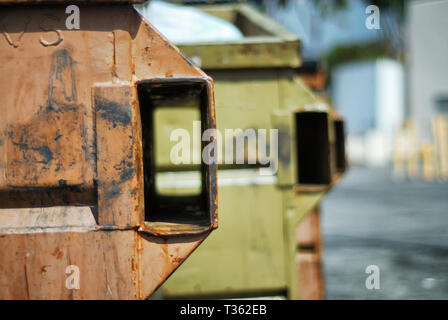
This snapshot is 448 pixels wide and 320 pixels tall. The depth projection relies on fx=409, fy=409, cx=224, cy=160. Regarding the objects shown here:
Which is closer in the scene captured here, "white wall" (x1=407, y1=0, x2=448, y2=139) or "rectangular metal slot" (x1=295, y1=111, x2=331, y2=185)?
"rectangular metal slot" (x1=295, y1=111, x2=331, y2=185)

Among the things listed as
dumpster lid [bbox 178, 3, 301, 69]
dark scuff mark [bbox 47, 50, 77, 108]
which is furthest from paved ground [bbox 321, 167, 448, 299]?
dark scuff mark [bbox 47, 50, 77, 108]

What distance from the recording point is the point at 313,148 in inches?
85.8

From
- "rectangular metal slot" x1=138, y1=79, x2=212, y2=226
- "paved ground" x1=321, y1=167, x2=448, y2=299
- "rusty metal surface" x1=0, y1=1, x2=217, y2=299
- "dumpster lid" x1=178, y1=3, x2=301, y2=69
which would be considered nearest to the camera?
"rusty metal surface" x1=0, y1=1, x2=217, y2=299

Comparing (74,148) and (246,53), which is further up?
(246,53)

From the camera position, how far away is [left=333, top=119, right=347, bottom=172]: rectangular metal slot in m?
2.29

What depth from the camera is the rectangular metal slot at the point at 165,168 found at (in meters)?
1.40

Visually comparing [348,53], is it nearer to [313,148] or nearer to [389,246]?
[389,246]

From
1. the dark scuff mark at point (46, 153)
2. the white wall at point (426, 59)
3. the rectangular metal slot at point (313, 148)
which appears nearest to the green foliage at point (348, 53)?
the white wall at point (426, 59)

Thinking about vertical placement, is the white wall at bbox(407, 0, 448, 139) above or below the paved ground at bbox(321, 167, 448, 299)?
above

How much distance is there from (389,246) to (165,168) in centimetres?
280

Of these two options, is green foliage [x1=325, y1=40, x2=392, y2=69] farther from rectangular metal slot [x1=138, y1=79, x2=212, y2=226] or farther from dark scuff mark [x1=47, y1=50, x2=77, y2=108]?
dark scuff mark [x1=47, y1=50, x2=77, y2=108]

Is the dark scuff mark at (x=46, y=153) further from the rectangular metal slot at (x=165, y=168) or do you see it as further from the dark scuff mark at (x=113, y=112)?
the rectangular metal slot at (x=165, y=168)

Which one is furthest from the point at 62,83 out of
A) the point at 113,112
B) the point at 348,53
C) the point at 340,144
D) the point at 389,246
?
the point at 348,53

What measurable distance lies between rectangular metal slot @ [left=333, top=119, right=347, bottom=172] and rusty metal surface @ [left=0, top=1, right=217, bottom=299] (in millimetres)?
1312
